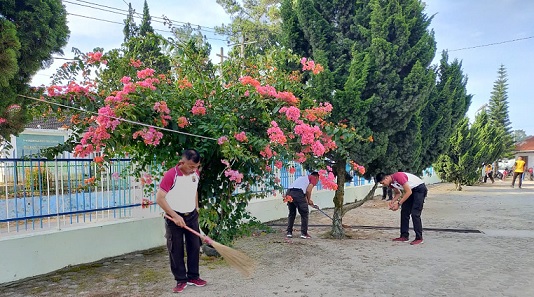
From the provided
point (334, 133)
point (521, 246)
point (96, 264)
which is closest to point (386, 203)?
point (521, 246)

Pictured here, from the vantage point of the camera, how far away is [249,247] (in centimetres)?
650

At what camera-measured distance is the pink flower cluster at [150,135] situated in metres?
4.38

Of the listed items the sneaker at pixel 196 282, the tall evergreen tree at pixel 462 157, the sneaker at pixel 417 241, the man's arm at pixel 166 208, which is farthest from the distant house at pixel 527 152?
the man's arm at pixel 166 208

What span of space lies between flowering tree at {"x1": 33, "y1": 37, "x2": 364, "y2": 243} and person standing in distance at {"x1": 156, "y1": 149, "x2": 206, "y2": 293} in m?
0.44

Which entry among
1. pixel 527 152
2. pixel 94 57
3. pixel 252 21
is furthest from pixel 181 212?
pixel 527 152

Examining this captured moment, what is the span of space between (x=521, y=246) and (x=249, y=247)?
4403 mm

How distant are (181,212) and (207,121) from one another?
3.91ft

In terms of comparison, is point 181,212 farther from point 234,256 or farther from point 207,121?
point 207,121

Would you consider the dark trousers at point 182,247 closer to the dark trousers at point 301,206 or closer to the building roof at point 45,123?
the building roof at point 45,123

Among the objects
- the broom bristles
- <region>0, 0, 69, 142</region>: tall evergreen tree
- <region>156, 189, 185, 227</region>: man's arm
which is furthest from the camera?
the broom bristles

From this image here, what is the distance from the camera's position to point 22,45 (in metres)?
3.52

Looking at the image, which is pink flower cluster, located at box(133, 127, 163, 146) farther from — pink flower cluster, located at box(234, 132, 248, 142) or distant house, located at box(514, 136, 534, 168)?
distant house, located at box(514, 136, 534, 168)

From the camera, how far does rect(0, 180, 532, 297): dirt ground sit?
14.2 feet

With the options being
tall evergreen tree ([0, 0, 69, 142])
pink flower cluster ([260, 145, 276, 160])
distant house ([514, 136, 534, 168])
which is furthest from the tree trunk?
distant house ([514, 136, 534, 168])
